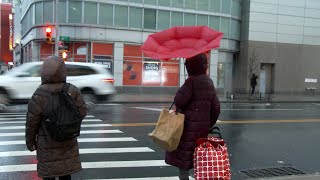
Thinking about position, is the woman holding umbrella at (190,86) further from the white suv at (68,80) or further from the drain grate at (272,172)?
the white suv at (68,80)

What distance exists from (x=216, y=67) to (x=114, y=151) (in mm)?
26915

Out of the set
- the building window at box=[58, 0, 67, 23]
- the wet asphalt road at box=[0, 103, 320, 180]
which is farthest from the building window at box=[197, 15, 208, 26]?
the wet asphalt road at box=[0, 103, 320, 180]

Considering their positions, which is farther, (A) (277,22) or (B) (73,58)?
(A) (277,22)

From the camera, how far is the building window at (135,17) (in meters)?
31.1

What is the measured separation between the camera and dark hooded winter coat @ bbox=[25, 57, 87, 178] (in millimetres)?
4035

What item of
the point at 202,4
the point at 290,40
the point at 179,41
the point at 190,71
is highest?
the point at 202,4

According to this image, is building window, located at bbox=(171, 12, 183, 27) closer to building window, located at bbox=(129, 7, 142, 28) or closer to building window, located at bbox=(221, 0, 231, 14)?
building window, located at bbox=(129, 7, 142, 28)

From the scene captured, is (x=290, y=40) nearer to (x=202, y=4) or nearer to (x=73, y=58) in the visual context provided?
(x=202, y=4)

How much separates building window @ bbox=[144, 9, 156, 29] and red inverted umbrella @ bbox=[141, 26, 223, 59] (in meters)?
27.4

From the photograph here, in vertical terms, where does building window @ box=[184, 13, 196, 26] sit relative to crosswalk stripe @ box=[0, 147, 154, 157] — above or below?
above

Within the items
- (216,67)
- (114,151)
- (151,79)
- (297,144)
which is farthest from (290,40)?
(114,151)

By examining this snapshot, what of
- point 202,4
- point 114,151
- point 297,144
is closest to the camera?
point 114,151

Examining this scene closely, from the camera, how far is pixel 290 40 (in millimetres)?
38656

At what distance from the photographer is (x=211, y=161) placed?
432 cm
